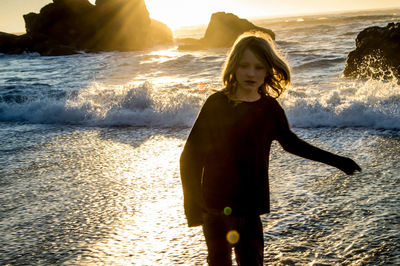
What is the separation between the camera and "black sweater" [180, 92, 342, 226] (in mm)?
1632

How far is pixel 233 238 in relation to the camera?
164 centimetres

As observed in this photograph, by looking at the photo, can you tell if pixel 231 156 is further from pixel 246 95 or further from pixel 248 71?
pixel 248 71

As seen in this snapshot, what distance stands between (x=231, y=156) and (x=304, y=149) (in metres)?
0.37

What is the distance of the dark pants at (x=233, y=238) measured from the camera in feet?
5.33

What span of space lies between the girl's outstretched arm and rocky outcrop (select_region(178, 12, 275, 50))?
122 ft

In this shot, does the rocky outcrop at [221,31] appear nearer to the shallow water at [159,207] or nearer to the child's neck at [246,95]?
the shallow water at [159,207]

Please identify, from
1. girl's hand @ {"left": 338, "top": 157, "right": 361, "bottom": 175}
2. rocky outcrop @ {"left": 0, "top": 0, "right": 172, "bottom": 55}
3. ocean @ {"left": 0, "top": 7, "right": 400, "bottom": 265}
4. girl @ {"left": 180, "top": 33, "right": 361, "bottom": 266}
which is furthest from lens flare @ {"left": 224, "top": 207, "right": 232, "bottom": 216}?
rocky outcrop @ {"left": 0, "top": 0, "right": 172, "bottom": 55}

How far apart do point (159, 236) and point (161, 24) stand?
63841 mm

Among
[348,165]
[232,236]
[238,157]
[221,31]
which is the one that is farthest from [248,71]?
[221,31]

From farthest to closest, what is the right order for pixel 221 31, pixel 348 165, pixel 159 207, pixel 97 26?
pixel 97 26, pixel 221 31, pixel 159 207, pixel 348 165

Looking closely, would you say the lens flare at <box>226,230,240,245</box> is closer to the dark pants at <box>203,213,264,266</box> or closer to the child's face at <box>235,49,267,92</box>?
the dark pants at <box>203,213,264,266</box>

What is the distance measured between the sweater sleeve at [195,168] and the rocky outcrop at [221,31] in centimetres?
3709

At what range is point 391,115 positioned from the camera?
5.88 metres

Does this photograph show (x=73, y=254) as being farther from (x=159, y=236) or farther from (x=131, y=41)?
(x=131, y=41)
